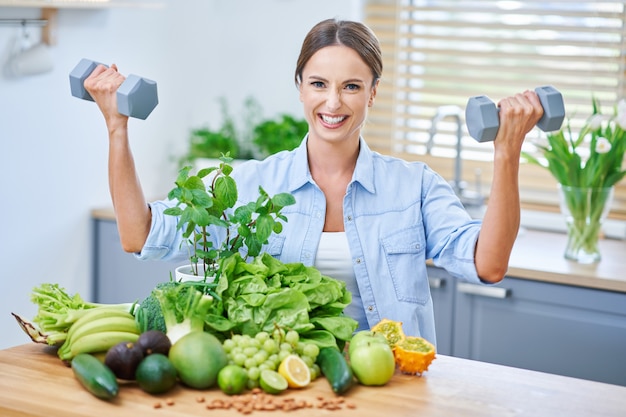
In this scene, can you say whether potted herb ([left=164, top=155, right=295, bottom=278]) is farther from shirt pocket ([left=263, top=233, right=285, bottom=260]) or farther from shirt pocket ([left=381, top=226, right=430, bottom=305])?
shirt pocket ([left=381, top=226, right=430, bottom=305])

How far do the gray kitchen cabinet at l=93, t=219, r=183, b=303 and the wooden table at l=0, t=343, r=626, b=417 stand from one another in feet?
5.38

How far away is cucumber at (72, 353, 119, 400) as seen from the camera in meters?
1.73

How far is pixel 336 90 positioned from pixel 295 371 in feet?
2.46

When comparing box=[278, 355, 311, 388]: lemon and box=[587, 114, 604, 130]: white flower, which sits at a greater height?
box=[587, 114, 604, 130]: white flower

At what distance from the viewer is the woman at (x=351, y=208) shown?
222 centimetres

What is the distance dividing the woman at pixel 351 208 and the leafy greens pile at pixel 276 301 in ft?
1.01

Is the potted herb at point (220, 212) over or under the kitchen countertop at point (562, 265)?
over

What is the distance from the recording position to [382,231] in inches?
91.9

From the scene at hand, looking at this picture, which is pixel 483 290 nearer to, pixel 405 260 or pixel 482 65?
pixel 405 260

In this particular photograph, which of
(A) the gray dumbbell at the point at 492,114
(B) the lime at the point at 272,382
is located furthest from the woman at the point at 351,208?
(B) the lime at the point at 272,382

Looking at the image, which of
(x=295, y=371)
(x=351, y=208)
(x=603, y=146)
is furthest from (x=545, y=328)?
(x=295, y=371)

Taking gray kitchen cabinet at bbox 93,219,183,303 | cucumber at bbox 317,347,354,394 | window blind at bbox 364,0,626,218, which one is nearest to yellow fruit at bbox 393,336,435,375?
cucumber at bbox 317,347,354,394

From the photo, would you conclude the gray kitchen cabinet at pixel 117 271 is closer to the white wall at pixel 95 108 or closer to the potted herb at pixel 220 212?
the white wall at pixel 95 108

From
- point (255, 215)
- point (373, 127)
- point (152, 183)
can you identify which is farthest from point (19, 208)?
point (373, 127)
